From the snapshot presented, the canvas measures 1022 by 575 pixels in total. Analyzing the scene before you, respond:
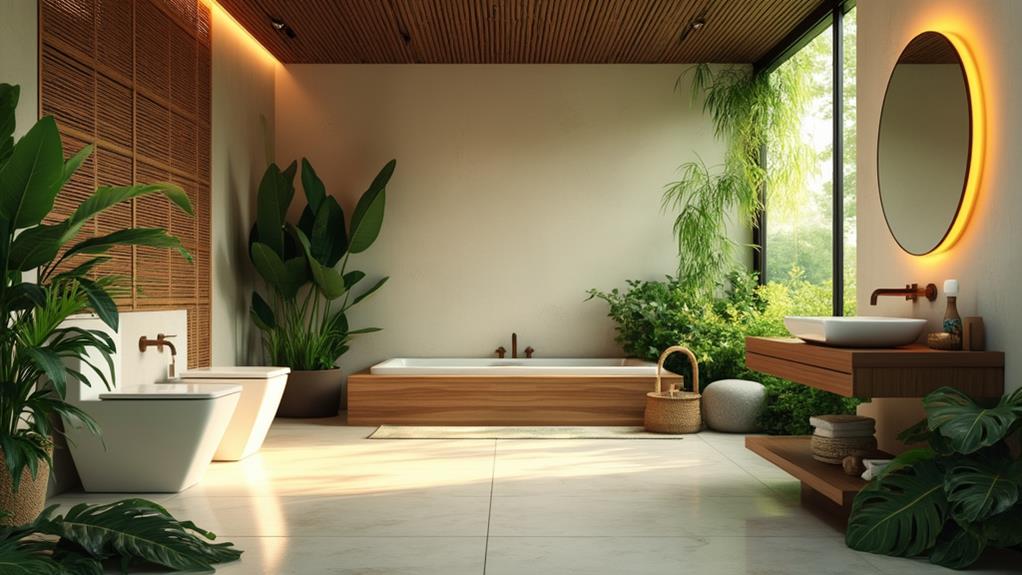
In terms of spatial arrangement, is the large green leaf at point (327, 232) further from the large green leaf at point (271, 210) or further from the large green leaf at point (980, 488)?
the large green leaf at point (980, 488)

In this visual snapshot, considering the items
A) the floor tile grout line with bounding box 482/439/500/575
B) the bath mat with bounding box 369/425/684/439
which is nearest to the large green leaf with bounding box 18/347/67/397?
the floor tile grout line with bounding box 482/439/500/575

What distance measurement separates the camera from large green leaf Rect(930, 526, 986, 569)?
9.49 feet

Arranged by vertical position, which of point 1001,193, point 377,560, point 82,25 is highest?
point 82,25

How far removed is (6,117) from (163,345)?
1.90 metres

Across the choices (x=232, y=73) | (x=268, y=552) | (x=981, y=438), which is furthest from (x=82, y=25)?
(x=981, y=438)

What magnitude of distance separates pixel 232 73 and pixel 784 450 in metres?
4.41

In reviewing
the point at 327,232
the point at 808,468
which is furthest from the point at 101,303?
the point at 327,232

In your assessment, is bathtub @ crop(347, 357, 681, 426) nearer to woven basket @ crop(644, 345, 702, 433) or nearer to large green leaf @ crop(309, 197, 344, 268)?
woven basket @ crop(644, 345, 702, 433)

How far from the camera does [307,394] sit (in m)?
6.70

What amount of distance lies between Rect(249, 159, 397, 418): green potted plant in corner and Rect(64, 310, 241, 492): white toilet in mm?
2423

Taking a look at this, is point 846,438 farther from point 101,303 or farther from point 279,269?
point 279,269

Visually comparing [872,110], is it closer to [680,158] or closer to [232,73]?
[680,158]

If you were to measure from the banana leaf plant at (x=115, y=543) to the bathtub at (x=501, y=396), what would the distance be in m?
3.26

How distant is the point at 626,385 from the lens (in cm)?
627
